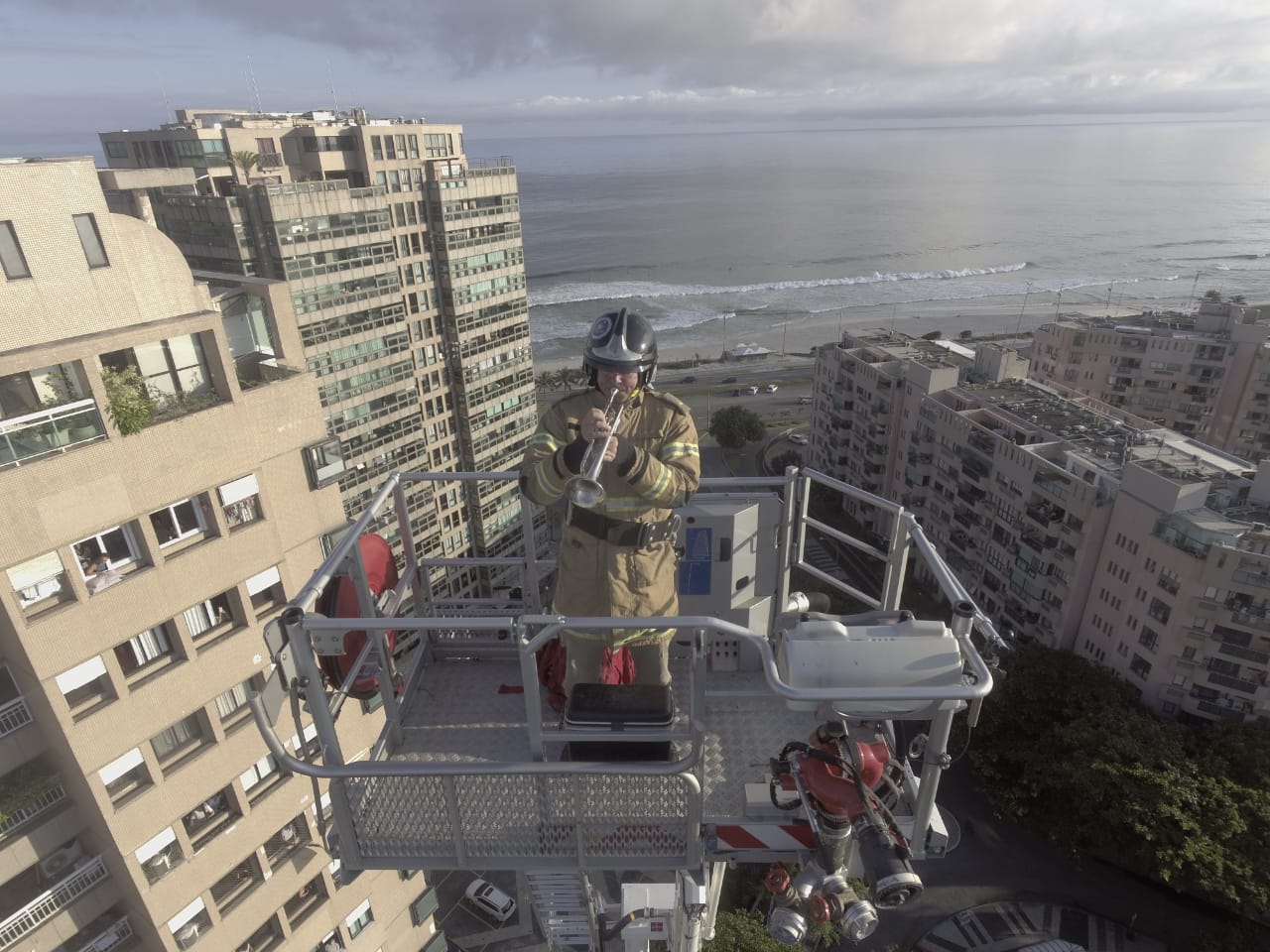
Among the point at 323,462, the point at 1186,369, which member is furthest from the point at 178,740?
the point at 1186,369

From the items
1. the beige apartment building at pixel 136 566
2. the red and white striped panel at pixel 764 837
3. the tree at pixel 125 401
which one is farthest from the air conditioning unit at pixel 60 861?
the red and white striped panel at pixel 764 837

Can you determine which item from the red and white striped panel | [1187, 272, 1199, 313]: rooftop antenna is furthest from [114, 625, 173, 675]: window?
[1187, 272, 1199, 313]: rooftop antenna

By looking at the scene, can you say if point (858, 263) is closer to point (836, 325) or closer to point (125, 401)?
point (836, 325)

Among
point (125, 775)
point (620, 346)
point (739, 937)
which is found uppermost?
point (620, 346)

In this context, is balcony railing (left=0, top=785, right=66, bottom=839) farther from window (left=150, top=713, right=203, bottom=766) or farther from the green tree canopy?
Answer: the green tree canopy

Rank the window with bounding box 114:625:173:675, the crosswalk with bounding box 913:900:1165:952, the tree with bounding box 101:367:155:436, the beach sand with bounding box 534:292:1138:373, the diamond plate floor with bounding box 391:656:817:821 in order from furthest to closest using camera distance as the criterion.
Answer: the beach sand with bounding box 534:292:1138:373 → the crosswalk with bounding box 913:900:1165:952 → the window with bounding box 114:625:173:675 → the tree with bounding box 101:367:155:436 → the diamond plate floor with bounding box 391:656:817:821

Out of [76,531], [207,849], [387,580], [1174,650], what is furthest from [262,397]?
[1174,650]
